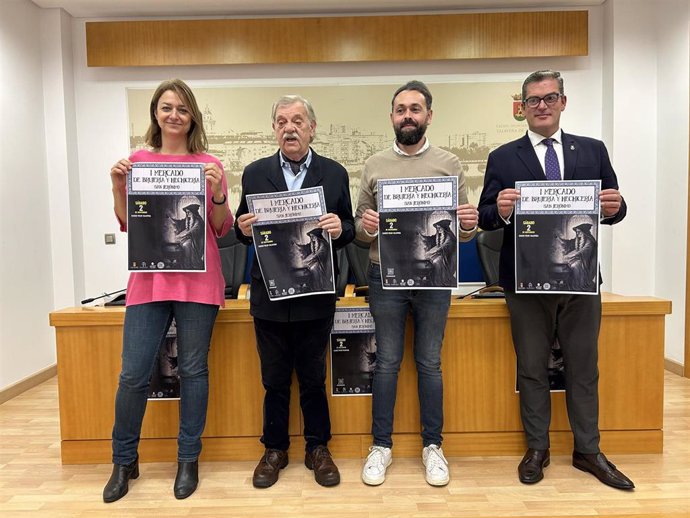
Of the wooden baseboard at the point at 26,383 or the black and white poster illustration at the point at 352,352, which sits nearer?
the black and white poster illustration at the point at 352,352

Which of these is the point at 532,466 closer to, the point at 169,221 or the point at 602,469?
the point at 602,469

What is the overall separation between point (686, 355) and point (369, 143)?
9.87 ft

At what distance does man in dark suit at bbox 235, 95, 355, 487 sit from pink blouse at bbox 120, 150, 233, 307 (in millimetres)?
147

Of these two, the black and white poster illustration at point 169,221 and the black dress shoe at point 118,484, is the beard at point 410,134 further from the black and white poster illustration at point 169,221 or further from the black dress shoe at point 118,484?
the black dress shoe at point 118,484

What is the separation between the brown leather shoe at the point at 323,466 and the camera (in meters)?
2.05

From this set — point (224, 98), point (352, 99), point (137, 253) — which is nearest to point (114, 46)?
point (224, 98)

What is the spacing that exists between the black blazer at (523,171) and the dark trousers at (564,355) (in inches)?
6.3

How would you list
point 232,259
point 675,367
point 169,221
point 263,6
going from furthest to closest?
point 263,6 < point 675,367 < point 232,259 < point 169,221

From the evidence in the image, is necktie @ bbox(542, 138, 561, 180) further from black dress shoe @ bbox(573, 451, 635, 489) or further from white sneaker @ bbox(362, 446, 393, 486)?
white sneaker @ bbox(362, 446, 393, 486)

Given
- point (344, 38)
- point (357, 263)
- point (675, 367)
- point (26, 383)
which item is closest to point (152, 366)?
point (357, 263)

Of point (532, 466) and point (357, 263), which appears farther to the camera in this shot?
point (357, 263)

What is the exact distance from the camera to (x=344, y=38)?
159 inches

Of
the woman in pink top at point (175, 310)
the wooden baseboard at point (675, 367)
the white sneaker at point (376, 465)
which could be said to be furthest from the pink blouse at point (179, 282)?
the wooden baseboard at point (675, 367)

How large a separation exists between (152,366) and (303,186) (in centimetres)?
97
